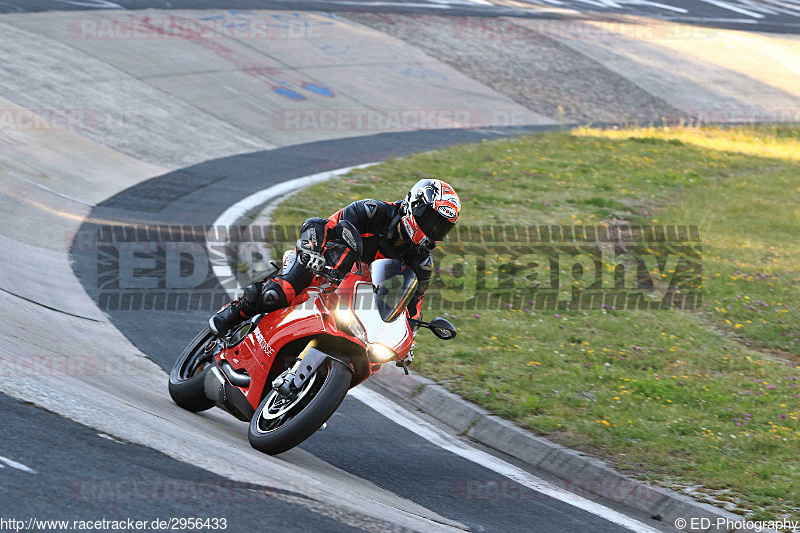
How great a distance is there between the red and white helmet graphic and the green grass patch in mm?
2356

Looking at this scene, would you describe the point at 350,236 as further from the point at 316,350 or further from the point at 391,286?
the point at 316,350

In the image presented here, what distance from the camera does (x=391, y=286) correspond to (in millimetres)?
5516

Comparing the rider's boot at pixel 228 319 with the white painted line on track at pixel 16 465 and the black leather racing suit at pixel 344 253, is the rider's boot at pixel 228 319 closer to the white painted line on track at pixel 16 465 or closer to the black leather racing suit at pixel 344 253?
the black leather racing suit at pixel 344 253

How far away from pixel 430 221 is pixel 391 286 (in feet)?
2.29

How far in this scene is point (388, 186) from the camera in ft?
55.1

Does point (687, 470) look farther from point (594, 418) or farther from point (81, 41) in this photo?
point (81, 41)

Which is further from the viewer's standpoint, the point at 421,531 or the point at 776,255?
the point at 776,255

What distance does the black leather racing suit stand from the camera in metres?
5.89

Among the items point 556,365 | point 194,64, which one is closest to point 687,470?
point 556,365

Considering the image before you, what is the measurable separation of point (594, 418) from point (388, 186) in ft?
31.8

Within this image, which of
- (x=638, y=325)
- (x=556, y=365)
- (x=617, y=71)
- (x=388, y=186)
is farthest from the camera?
(x=617, y=71)

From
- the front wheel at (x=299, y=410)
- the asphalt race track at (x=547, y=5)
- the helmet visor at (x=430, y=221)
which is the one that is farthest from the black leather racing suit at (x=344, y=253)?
the asphalt race track at (x=547, y=5)

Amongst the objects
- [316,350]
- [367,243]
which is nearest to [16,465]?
[316,350]

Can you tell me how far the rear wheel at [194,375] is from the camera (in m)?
6.66
